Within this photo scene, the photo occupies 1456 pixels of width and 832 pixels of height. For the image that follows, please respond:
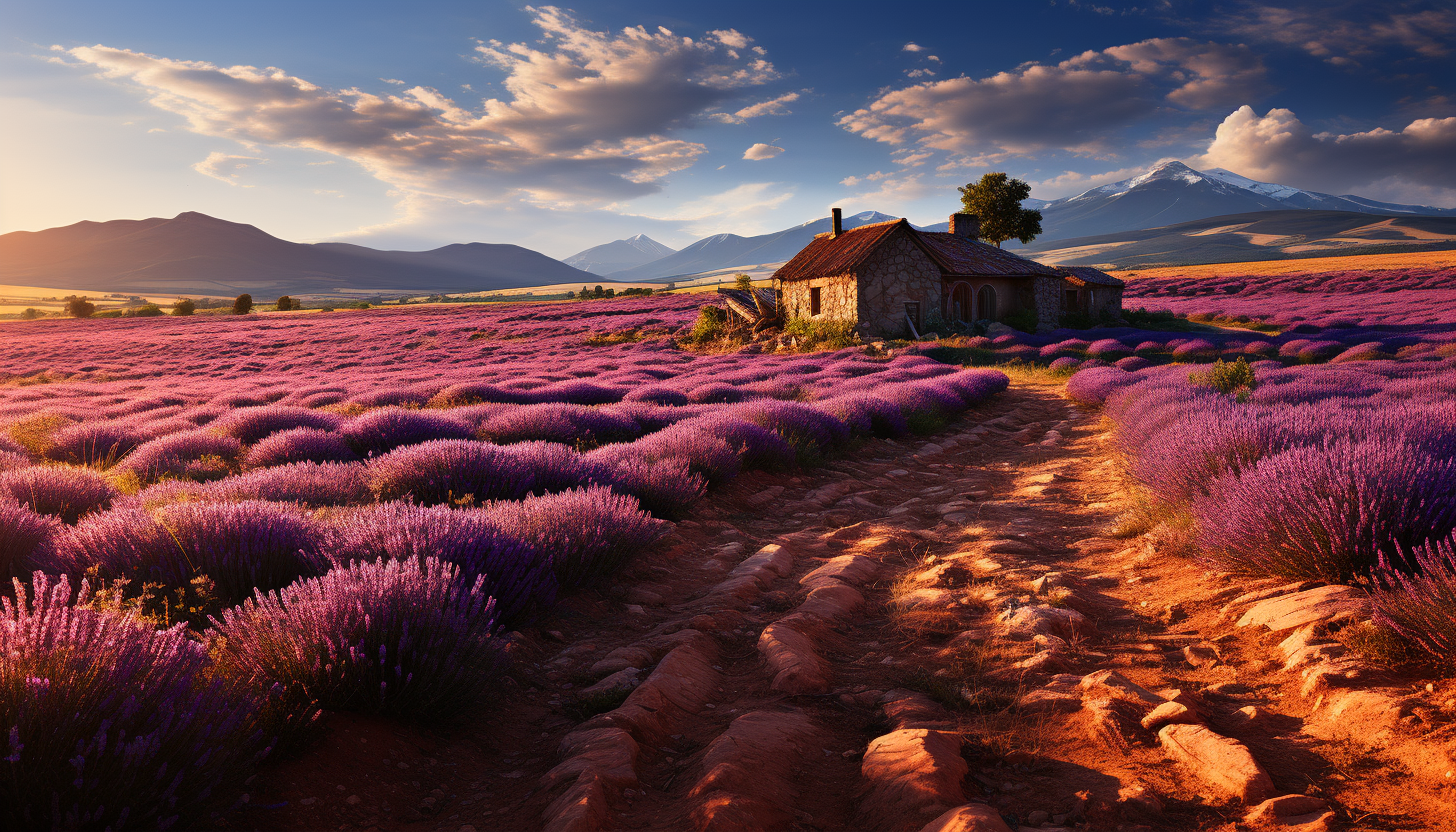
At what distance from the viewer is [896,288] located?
24.7 metres

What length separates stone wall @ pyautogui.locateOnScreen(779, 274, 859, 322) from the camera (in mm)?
24156

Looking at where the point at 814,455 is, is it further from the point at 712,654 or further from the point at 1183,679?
the point at 1183,679

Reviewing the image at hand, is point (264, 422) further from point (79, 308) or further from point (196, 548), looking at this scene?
point (79, 308)

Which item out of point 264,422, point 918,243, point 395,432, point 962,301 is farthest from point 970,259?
point 264,422

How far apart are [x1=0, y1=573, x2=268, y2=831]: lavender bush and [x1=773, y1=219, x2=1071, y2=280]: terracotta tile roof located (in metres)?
23.5

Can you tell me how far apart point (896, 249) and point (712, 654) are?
77.3 feet

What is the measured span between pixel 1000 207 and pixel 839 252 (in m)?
18.9

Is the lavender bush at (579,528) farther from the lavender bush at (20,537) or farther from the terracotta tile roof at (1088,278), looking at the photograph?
the terracotta tile roof at (1088,278)

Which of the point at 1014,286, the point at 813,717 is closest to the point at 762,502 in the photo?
the point at 813,717

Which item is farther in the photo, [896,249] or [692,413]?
[896,249]

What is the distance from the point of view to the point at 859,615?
374cm

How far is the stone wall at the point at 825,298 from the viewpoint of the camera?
24156 mm

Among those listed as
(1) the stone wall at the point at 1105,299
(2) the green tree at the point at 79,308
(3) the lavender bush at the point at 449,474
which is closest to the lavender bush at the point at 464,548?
(3) the lavender bush at the point at 449,474

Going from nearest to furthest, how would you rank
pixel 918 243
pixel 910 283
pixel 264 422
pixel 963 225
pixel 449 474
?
1. pixel 449 474
2. pixel 264 422
3. pixel 910 283
4. pixel 918 243
5. pixel 963 225
